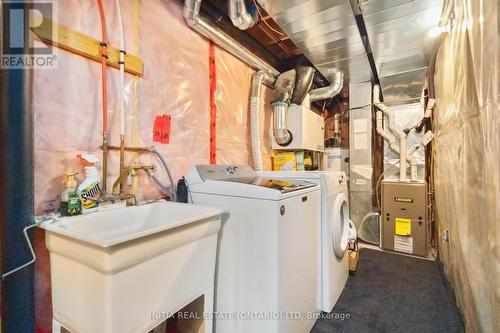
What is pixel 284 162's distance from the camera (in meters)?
2.86

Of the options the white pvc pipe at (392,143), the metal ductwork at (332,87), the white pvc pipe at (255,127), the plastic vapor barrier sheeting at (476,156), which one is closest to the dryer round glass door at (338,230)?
the plastic vapor barrier sheeting at (476,156)

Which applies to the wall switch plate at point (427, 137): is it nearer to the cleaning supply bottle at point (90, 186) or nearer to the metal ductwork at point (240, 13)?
the metal ductwork at point (240, 13)

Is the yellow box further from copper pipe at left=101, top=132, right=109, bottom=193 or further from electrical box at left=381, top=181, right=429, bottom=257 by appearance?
copper pipe at left=101, top=132, right=109, bottom=193

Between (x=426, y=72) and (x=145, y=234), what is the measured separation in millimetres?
3258

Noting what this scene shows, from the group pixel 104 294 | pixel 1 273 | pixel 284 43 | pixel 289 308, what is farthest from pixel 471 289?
pixel 284 43

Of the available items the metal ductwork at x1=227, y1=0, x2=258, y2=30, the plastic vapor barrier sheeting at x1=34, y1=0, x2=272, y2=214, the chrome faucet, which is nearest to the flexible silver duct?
the plastic vapor barrier sheeting at x1=34, y1=0, x2=272, y2=214

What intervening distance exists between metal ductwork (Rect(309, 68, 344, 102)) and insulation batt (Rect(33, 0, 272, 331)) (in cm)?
114

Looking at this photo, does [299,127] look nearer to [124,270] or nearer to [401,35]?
[401,35]

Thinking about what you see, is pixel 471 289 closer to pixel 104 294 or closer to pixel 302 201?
pixel 302 201

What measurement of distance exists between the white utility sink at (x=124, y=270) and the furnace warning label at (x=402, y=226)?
2.69 metres

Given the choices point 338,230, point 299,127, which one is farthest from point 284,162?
point 338,230

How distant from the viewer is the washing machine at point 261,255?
3.89ft
